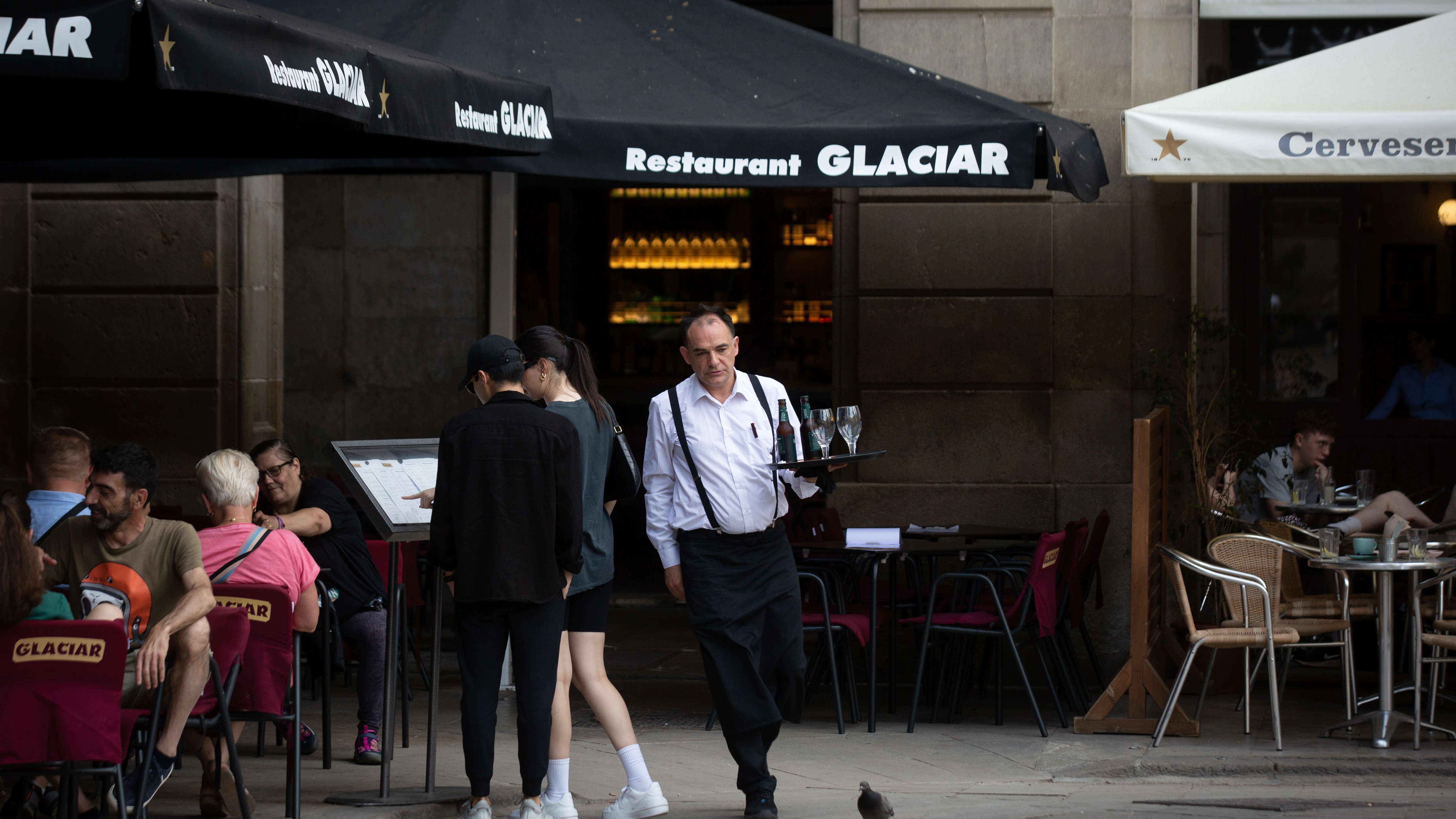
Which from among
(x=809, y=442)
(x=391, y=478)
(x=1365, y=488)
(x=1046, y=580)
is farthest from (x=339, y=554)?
(x=1365, y=488)

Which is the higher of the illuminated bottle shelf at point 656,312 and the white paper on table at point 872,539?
the illuminated bottle shelf at point 656,312

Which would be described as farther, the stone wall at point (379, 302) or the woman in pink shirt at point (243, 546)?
the stone wall at point (379, 302)

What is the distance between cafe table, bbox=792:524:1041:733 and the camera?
23.9 ft

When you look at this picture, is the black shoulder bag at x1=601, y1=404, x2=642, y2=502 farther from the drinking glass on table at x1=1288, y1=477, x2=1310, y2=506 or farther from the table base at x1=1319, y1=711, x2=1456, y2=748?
the drinking glass on table at x1=1288, y1=477, x2=1310, y2=506

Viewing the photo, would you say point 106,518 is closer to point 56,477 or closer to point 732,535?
point 56,477

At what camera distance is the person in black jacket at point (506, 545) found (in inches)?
210

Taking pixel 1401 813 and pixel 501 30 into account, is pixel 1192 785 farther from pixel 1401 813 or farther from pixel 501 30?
pixel 501 30

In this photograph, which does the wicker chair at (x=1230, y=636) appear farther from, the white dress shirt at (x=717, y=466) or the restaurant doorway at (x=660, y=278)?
the restaurant doorway at (x=660, y=278)

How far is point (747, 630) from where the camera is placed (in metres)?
5.73

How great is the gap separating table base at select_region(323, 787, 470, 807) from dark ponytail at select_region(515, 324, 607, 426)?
4.87ft

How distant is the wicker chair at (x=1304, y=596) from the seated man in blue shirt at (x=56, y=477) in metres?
5.16

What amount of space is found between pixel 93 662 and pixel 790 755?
10.5ft

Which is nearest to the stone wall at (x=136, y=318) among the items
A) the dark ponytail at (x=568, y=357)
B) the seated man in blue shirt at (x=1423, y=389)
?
the dark ponytail at (x=568, y=357)

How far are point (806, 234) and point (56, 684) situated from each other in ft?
27.3
